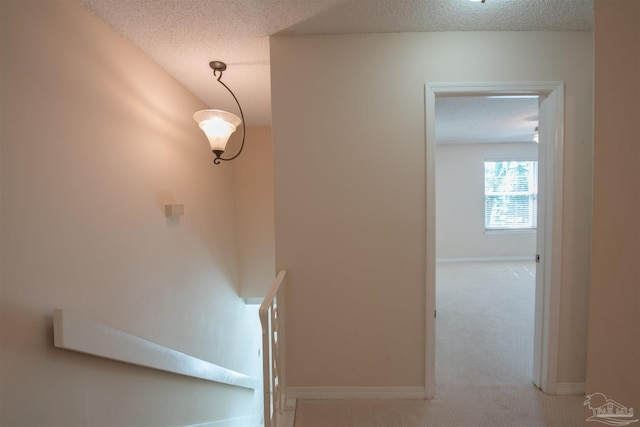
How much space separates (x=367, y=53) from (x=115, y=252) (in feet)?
5.80

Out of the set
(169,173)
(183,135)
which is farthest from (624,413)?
(183,135)

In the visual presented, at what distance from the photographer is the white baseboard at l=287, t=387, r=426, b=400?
1.56 m

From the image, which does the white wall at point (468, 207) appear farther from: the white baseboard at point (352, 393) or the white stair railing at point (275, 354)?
the white stair railing at point (275, 354)

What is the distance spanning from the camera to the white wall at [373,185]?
58.5 inches

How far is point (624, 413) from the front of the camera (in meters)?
0.84

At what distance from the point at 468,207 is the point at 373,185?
415cm

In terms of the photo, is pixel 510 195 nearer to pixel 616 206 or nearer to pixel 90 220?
pixel 616 206

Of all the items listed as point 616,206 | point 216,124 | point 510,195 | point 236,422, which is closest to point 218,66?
point 216,124

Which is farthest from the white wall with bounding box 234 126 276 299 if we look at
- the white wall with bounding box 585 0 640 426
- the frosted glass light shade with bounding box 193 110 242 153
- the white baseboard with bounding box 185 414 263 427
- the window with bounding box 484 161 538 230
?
the window with bounding box 484 161 538 230

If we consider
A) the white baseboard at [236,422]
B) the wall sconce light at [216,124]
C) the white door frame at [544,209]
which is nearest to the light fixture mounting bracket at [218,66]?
the wall sconce light at [216,124]

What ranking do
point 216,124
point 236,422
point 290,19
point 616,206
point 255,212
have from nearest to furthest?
1. point 616,206
2. point 290,19
3. point 216,124
4. point 236,422
5. point 255,212

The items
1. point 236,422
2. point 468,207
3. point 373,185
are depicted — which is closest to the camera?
point 373,185

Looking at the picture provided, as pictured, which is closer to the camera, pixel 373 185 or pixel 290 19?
Result: pixel 290 19

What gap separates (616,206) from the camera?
33.2 inches
